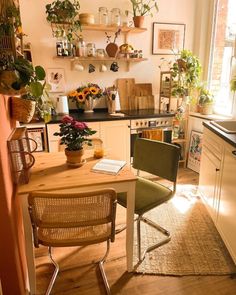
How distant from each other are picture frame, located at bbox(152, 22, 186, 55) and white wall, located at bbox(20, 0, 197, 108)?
59 mm

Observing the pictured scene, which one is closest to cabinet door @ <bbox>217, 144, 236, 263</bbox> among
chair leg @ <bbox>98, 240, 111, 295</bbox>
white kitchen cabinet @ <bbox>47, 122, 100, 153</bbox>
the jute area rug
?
the jute area rug

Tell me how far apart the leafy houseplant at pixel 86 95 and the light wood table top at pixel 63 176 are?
1.69 m

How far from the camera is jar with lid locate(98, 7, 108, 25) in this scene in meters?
3.28

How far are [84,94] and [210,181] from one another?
198 cm

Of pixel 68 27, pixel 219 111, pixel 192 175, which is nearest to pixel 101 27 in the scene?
pixel 68 27

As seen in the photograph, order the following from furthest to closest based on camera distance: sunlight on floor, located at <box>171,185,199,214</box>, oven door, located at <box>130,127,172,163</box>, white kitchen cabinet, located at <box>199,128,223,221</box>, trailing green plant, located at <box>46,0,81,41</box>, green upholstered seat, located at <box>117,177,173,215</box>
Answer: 1. oven door, located at <box>130,127,172,163</box>
2. trailing green plant, located at <box>46,0,81,41</box>
3. sunlight on floor, located at <box>171,185,199,214</box>
4. white kitchen cabinet, located at <box>199,128,223,221</box>
5. green upholstered seat, located at <box>117,177,173,215</box>

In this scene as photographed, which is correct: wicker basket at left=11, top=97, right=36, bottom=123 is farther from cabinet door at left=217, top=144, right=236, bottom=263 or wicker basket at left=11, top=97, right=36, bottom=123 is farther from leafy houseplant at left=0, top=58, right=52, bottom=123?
cabinet door at left=217, top=144, right=236, bottom=263

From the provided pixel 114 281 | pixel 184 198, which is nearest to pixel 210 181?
pixel 184 198

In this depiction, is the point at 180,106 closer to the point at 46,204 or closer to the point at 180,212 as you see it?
the point at 180,212

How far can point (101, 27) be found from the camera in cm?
325

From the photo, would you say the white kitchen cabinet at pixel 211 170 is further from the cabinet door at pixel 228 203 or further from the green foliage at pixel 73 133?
the green foliage at pixel 73 133

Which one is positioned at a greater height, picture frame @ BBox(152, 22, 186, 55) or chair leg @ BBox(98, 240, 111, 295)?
picture frame @ BBox(152, 22, 186, 55)

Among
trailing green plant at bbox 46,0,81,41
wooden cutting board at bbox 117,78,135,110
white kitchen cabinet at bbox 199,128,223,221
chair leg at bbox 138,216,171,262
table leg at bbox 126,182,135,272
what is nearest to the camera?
table leg at bbox 126,182,135,272

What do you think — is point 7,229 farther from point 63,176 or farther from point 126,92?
point 126,92
